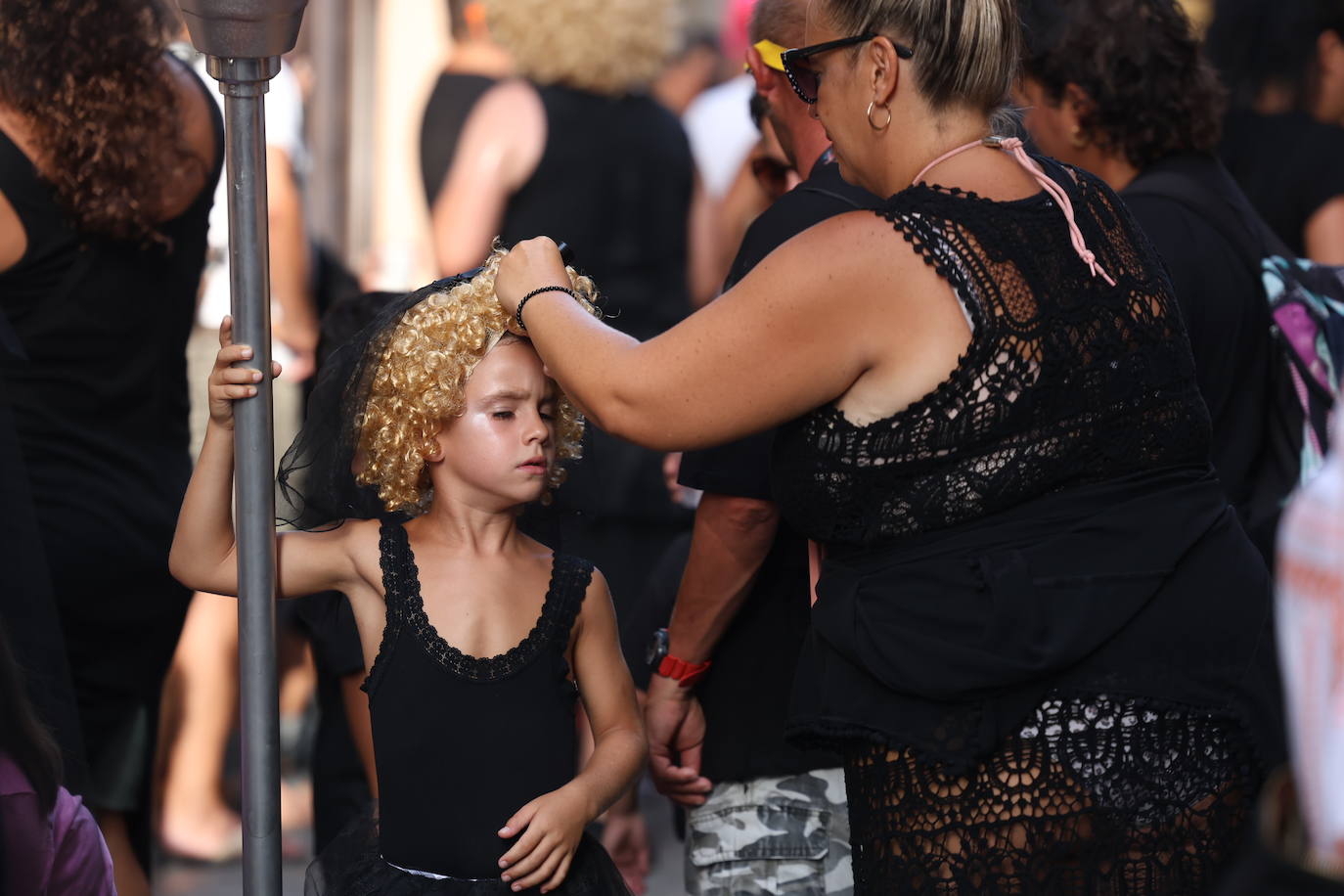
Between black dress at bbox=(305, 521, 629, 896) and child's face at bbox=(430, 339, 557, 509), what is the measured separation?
5.6 inches

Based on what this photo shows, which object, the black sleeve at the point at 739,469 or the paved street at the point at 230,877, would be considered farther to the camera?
the paved street at the point at 230,877

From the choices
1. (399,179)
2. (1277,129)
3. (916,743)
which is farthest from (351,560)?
(399,179)

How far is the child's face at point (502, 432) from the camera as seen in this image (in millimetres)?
2205

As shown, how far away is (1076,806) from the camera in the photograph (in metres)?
1.88

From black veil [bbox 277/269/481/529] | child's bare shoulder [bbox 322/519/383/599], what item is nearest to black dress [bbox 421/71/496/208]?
black veil [bbox 277/269/481/529]

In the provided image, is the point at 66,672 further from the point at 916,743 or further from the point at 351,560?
the point at 916,743

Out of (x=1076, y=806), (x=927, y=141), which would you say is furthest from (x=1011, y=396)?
(x=1076, y=806)

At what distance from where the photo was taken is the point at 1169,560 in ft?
6.17

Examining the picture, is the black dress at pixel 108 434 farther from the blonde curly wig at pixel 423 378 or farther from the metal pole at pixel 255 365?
the metal pole at pixel 255 365

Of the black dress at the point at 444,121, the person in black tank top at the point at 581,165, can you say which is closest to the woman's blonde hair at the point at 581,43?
the person in black tank top at the point at 581,165

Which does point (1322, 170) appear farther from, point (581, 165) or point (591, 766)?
point (591, 766)

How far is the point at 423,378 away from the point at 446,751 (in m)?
0.51

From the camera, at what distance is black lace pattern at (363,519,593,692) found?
7.11ft

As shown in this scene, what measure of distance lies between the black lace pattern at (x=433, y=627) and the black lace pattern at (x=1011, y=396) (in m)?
0.47
